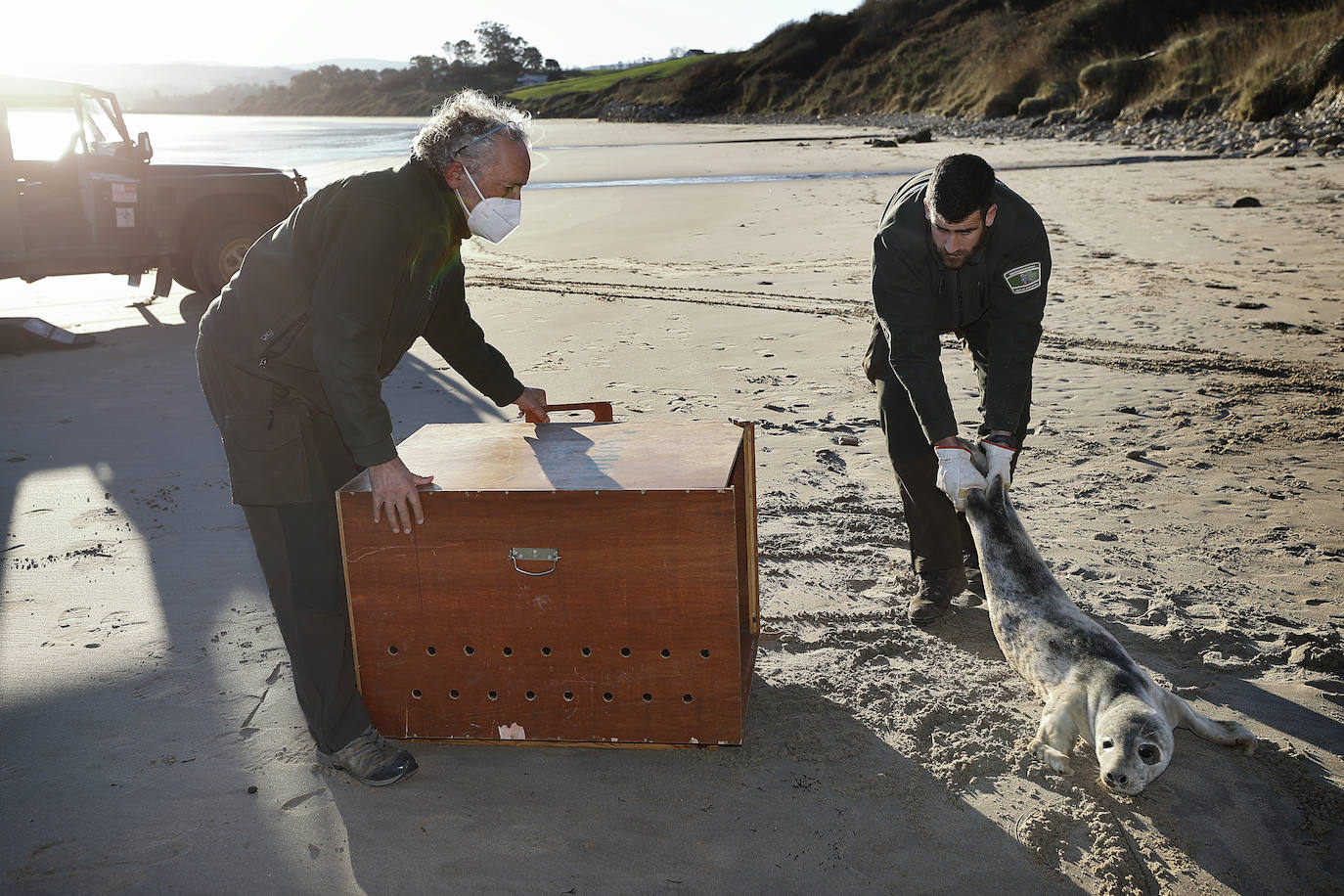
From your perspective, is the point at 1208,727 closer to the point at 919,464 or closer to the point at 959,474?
the point at 959,474

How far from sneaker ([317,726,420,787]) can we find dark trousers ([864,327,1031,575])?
1980mm

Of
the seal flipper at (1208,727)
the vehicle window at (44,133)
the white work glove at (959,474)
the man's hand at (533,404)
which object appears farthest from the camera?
the vehicle window at (44,133)

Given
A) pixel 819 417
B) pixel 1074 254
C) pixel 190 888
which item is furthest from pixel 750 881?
pixel 1074 254

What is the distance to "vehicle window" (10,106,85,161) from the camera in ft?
29.8

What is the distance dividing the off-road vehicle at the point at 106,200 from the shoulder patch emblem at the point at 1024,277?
865 centimetres

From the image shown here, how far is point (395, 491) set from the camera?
2.59m

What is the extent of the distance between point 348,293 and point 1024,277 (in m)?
2.15

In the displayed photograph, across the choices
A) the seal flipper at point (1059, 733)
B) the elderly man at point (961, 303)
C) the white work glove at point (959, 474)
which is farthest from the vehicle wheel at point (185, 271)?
the seal flipper at point (1059, 733)

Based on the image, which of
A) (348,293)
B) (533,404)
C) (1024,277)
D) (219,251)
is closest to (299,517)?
(348,293)

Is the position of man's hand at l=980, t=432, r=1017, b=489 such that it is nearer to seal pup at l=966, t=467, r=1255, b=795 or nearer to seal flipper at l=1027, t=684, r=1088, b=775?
seal pup at l=966, t=467, r=1255, b=795

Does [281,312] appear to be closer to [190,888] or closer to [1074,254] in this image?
[190,888]

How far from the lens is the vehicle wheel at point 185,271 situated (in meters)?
9.88

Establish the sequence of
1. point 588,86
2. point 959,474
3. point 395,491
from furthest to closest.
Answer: point 588,86, point 959,474, point 395,491

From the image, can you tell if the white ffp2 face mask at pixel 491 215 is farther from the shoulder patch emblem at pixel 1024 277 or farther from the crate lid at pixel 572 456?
the shoulder patch emblem at pixel 1024 277
